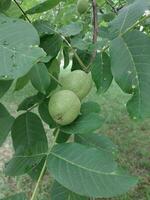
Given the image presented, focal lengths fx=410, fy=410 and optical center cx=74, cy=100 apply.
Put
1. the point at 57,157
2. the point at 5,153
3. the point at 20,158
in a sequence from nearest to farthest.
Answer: the point at 57,157
the point at 20,158
the point at 5,153

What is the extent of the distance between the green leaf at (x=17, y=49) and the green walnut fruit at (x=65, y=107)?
0.24 metres

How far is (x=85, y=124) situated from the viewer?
1155 millimetres

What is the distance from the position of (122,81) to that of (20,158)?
384mm

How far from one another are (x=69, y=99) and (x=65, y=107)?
0.09 feet

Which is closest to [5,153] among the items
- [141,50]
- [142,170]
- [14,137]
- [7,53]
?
[142,170]

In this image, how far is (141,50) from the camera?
1298 millimetres

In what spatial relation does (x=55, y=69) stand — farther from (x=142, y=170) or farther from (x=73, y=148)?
(x=142, y=170)

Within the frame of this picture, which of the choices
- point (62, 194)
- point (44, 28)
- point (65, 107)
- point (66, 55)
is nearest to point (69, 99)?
point (65, 107)

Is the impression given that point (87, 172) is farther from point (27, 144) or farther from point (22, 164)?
point (27, 144)

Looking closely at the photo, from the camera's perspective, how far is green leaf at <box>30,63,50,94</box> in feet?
4.18

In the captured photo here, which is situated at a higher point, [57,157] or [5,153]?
[57,157]

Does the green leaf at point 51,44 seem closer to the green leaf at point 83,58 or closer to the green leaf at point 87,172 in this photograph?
the green leaf at point 83,58

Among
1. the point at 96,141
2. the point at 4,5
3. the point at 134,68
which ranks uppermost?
the point at 4,5

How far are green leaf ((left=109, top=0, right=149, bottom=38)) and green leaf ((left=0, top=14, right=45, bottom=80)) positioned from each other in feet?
1.45
